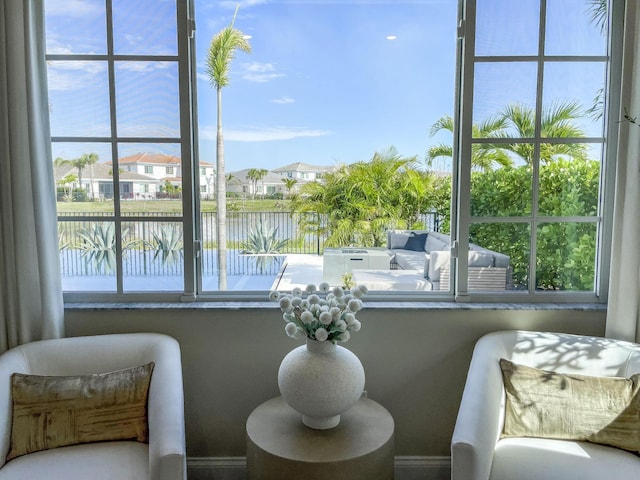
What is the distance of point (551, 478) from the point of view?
1.68 metres

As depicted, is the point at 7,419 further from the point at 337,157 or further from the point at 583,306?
the point at 337,157

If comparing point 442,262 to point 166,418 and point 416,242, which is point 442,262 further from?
point 166,418

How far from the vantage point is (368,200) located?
14.9 ft

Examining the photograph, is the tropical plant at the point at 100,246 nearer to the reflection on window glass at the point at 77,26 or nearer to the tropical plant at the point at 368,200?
the reflection on window glass at the point at 77,26

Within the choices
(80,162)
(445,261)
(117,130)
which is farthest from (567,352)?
(80,162)

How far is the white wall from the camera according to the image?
2.36 m

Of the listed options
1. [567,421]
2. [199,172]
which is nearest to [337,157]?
[199,172]

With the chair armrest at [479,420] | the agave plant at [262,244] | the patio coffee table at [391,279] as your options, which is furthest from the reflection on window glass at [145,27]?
the chair armrest at [479,420]

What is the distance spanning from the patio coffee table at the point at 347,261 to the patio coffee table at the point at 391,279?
10 cm

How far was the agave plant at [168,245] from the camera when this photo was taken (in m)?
2.44

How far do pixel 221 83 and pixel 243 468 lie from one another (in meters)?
2.11

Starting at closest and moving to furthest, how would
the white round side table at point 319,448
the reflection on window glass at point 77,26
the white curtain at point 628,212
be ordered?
the white round side table at point 319,448
the white curtain at point 628,212
the reflection on window glass at point 77,26

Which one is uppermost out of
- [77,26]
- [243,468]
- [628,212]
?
[77,26]

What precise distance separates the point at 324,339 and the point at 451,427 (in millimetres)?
1008
